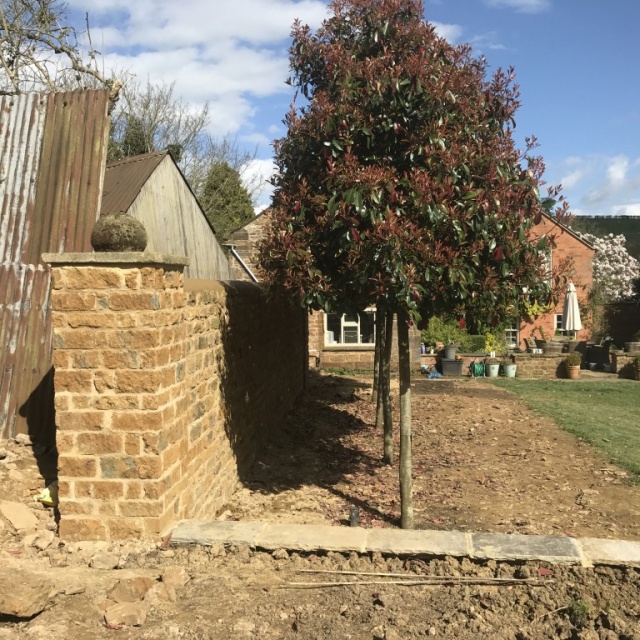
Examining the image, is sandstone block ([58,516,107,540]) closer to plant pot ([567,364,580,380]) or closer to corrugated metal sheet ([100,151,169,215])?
corrugated metal sheet ([100,151,169,215])

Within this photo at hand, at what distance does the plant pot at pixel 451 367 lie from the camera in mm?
17766

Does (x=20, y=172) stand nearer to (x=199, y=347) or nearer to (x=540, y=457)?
(x=199, y=347)

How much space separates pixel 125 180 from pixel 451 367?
11.9 metres

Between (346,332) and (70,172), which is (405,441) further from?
(346,332)

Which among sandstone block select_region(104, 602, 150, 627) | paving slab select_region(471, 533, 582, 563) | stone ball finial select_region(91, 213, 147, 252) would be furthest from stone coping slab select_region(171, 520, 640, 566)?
stone ball finial select_region(91, 213, 147, 252)

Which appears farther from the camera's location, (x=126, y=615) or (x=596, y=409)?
(x=596, y=409)

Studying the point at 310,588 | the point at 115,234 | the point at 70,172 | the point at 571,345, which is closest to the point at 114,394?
the point at 115,234

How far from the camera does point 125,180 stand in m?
8.18

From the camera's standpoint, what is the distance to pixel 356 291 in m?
4.88

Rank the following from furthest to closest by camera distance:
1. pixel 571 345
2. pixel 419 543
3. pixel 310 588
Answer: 1. pixel 571 345
2. pixel 419 543
3. pixel 310 588

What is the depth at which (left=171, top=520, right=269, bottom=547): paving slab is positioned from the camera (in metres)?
3.76

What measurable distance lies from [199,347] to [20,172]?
9.84ft

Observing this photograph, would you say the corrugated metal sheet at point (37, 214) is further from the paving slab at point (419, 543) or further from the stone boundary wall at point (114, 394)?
the paving slab at point (419, 543)

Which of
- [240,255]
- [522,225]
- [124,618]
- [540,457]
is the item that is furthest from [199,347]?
[240,255]
